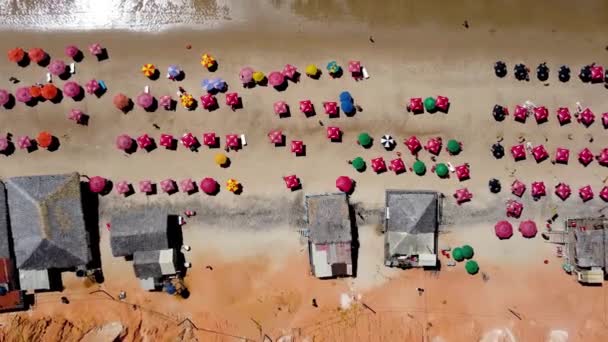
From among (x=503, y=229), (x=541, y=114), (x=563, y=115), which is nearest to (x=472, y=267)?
(x=503, y=229)


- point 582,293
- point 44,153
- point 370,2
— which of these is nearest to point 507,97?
point 370,2

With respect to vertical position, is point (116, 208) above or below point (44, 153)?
below

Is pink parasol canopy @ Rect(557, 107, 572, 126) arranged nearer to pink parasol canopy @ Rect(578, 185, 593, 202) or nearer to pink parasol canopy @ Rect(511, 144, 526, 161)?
pink parasol canopy @ Rect(511, 144, 526, 161)

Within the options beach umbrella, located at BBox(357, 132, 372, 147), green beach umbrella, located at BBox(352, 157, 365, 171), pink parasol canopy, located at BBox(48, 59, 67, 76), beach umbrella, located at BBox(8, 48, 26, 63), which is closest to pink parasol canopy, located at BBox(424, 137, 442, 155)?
beach umbrella, located at BBox(357, 132, 372, 147)

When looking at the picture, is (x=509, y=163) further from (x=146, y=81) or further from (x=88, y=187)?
(x=88, y=187)

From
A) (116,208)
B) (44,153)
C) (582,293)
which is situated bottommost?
(582,293)
